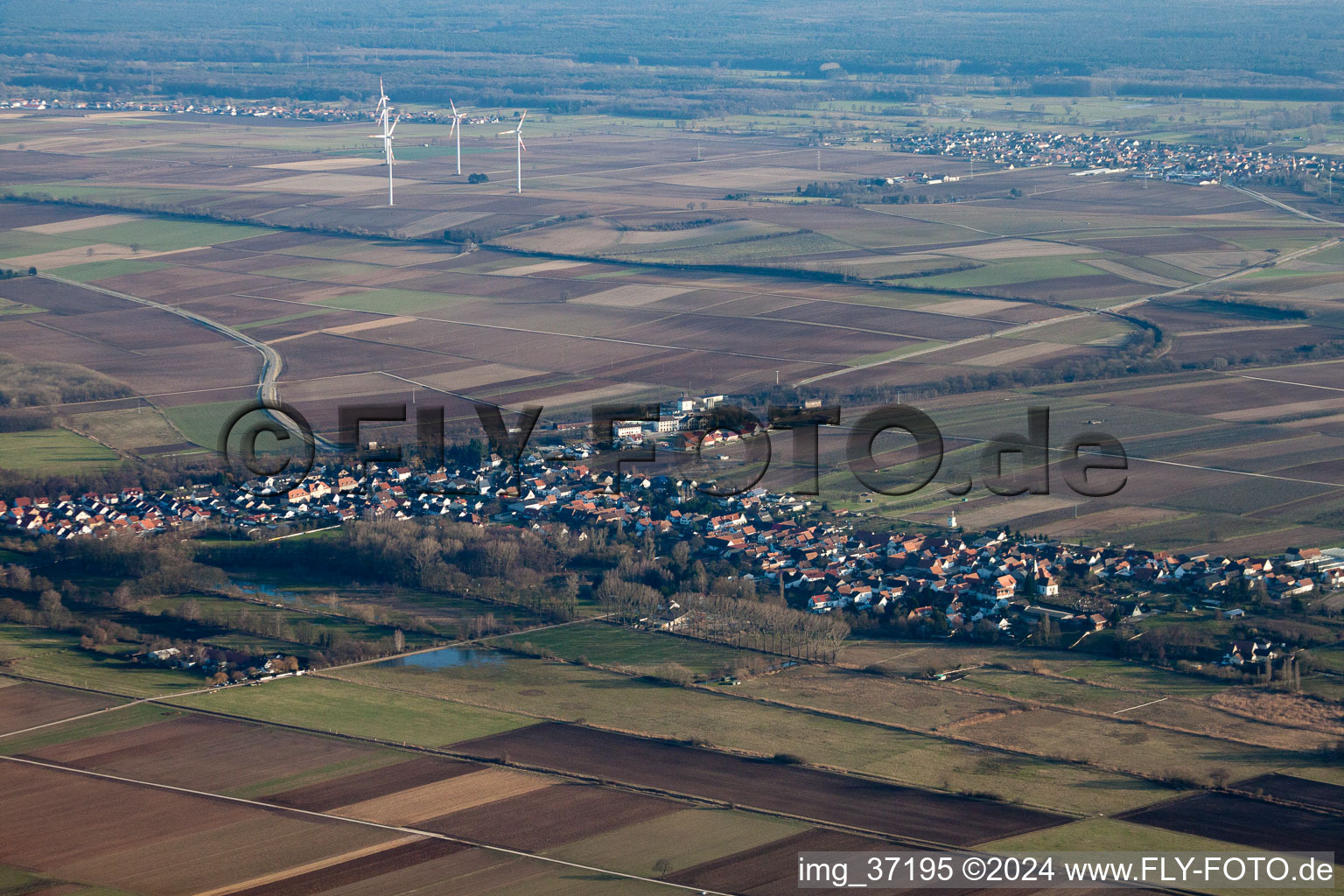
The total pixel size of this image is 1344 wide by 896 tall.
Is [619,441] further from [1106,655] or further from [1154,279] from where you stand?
[1154,279]

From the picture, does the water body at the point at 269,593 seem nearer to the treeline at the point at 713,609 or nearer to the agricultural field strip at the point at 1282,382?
the treeline at the point at 713,609

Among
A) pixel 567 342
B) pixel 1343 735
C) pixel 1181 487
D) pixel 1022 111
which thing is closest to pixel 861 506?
pixel 1181 487

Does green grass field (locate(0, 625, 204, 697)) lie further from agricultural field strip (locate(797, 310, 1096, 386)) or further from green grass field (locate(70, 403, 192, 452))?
agricultural field strip (locate(797, 310, 1096, 386))

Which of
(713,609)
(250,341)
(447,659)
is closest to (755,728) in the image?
(713,609)

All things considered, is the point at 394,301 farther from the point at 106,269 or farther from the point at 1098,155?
the point at 1098,155

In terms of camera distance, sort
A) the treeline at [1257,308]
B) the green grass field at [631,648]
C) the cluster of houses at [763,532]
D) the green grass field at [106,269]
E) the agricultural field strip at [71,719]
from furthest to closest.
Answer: the green grass field at [106,269]
the treeline at [1257,308]
the cluster of houses at [763,532]
the green grass field at [631,648]
the agricultural field strip at [71,719]

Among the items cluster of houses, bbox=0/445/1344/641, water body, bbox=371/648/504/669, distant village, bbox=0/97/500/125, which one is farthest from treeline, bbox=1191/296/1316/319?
distant village, bbox=0/97/500/125

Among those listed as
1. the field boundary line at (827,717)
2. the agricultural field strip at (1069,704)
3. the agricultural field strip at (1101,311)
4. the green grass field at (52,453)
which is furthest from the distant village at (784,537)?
the agricultural field strip at (1101,311)
